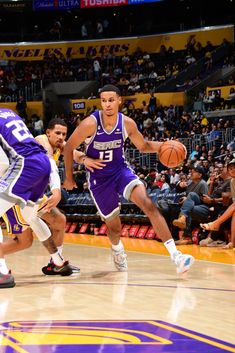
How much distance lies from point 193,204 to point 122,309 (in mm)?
6265

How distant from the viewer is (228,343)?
4430mm

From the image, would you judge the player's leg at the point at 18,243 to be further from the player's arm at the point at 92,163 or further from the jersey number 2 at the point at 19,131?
the jersey number 2 at the point at 19,131

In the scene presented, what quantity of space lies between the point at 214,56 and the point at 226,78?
9.96 feet

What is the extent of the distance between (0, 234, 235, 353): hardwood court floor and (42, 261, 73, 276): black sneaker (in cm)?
9

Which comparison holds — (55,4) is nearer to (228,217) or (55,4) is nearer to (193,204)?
(193,204)

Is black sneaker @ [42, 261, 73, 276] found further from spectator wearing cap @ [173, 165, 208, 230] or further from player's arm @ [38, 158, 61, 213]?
spectator wearing cap @ [173, 165, 208, 230]

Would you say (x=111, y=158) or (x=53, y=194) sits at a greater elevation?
(x=111, y=158)

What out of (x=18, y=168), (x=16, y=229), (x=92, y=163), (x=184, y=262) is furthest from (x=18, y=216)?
(x=184, y=262)

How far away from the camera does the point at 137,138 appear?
8164mm

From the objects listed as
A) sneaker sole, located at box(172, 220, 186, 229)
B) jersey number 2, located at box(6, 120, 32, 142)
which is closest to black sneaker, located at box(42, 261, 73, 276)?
jersey number 2, located at box(6, 120, 32, 142)

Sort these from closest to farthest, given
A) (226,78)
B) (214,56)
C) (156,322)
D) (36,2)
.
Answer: (156,322) < (226,78) < (214,56) < (36,2)

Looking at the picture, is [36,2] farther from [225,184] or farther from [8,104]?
[225,184]

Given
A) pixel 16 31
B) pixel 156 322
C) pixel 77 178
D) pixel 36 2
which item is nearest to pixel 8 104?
pixel 36 2

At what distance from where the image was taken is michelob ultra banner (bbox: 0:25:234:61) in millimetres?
32938
